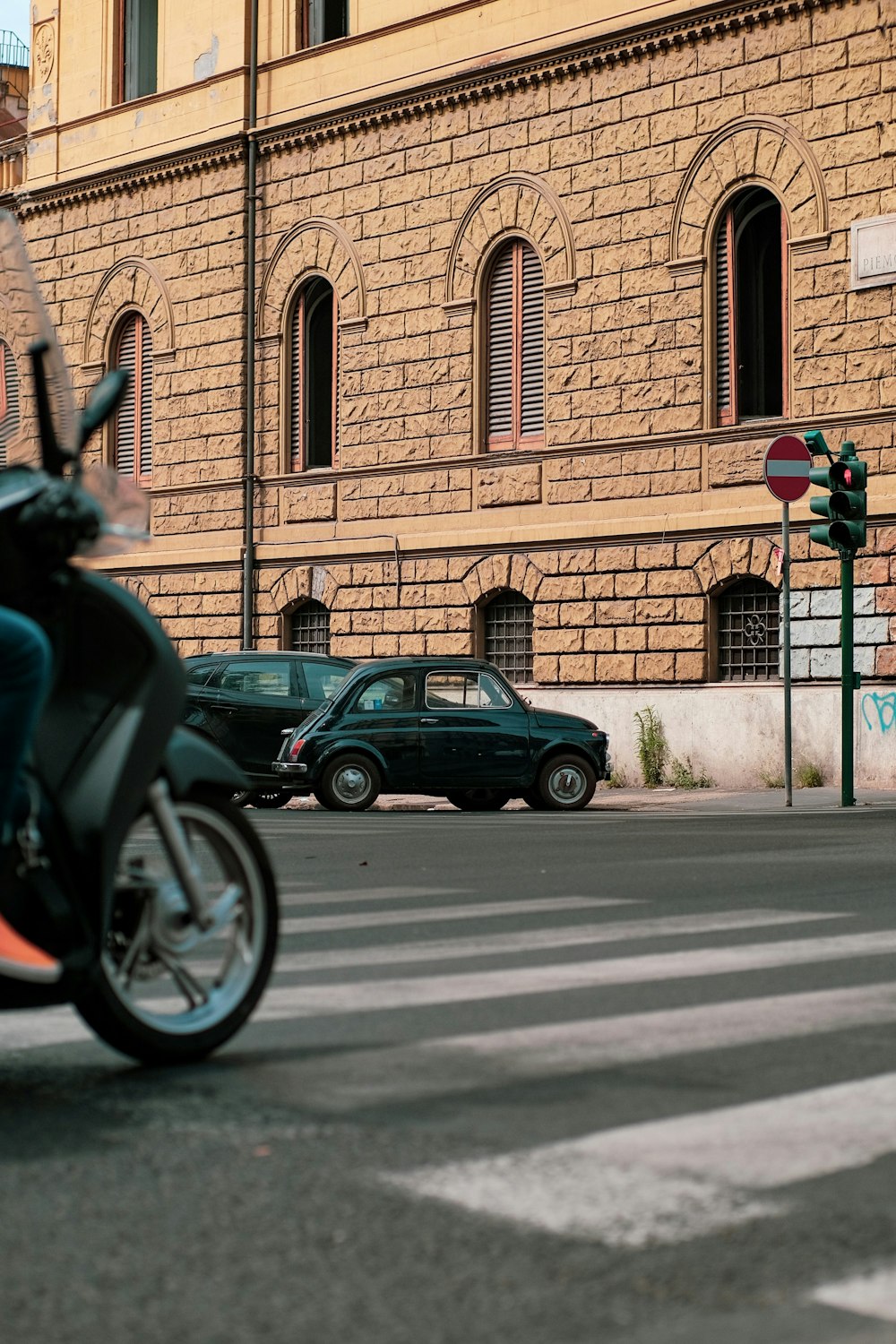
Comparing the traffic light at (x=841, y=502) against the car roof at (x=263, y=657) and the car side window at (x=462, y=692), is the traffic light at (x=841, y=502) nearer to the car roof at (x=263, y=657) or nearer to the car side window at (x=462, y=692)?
the car side window at (x=462, y=692)

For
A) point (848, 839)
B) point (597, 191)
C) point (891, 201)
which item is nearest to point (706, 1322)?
point (848, 839)

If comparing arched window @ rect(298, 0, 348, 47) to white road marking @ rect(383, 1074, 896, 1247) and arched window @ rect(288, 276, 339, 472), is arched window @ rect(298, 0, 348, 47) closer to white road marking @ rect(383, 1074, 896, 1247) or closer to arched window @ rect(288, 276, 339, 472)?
arched window @ rect(288, 276, 339, 472)

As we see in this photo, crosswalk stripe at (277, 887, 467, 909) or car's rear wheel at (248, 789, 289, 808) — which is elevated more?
car's rear wheel at (248, 789, 289, 808)

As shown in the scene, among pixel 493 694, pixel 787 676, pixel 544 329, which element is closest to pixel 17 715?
pixel 787 676

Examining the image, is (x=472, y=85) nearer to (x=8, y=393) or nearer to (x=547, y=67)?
(x=547, y=67)

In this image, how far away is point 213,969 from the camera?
18.6 ft

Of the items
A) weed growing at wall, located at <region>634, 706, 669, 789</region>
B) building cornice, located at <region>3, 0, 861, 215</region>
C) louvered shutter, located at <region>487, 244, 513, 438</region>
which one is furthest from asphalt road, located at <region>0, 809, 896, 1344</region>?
louvered shutter, located at <region>487, 244, 513, 438</region>

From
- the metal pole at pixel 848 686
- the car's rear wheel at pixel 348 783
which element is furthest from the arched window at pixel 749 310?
the car's rear wheel at pixel 348 783

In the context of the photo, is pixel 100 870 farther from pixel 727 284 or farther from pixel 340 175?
pixel 340 175

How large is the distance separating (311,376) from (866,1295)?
2770 cm

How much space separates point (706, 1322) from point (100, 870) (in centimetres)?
225

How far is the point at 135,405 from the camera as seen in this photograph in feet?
110

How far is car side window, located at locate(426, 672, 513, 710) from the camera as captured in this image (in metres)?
20.6

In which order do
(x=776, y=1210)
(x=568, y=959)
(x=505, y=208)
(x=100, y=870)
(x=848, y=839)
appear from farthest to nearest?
(x=505, y=208)
(x=848, y=839)
(x=568, y=959)
(x=100, y=870)
(x=776, y=1210)
